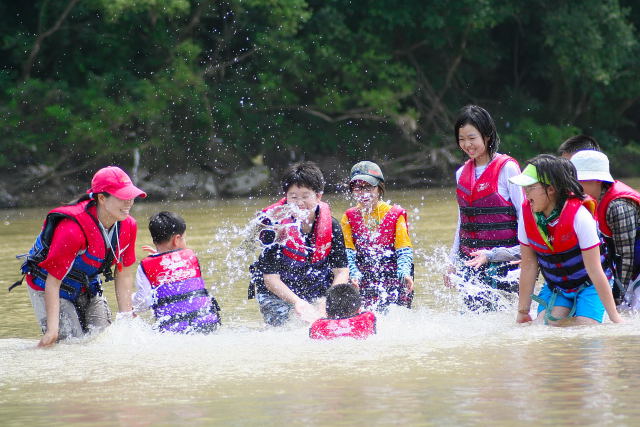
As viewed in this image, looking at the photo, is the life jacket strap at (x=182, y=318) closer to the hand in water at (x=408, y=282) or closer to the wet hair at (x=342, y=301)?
the wet hair at (x=342, y=301)

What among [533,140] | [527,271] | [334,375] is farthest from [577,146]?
[533,140]

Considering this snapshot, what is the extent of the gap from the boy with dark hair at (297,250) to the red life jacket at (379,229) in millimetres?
269

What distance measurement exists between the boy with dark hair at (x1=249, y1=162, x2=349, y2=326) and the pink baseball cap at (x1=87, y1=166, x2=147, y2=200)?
920 millimetres

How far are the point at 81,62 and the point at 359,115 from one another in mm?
6162

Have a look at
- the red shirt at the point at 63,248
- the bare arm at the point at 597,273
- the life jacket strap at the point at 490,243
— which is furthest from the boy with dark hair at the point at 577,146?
the red shirt at the point at 63,248

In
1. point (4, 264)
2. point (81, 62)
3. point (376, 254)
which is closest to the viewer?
point (376, 254)

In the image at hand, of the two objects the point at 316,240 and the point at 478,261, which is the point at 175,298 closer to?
the point at 316,240

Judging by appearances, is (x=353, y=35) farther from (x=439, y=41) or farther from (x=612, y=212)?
(x=612, y=212)

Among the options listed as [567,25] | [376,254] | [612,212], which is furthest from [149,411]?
[567,25]

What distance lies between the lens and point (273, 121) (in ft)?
82.7

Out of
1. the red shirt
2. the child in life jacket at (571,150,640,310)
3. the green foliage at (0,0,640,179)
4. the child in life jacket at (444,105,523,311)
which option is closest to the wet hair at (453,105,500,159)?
the child in life jacket at (444,105,523,311)

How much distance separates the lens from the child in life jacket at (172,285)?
6.26m

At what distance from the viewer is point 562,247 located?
19.9 feet

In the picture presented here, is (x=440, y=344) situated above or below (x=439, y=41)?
below
